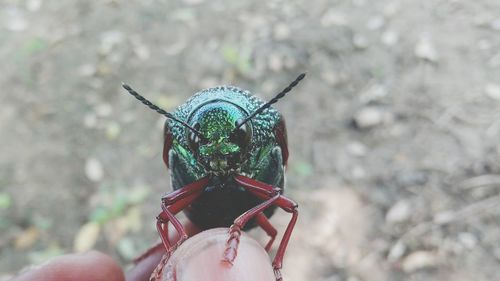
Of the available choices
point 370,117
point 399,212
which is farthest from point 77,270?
point 370,117

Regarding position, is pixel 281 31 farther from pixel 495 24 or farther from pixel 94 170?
pixel 94 170

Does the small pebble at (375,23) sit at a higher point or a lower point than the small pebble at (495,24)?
higher

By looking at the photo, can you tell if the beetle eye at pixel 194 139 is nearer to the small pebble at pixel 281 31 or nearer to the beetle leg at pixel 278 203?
the beetle leg at pixel 278 203

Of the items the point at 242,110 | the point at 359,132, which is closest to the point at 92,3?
the point at 359,132

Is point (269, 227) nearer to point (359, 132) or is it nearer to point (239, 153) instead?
point (239, 153)

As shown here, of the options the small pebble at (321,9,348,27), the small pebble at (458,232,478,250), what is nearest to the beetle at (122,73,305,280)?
the small pebble at (458,232,478,250)

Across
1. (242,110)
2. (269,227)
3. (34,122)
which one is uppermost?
(34,122)

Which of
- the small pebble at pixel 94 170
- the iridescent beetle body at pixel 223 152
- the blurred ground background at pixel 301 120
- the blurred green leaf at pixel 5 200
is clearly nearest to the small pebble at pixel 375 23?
the blurred ground background at pixel 301 120
